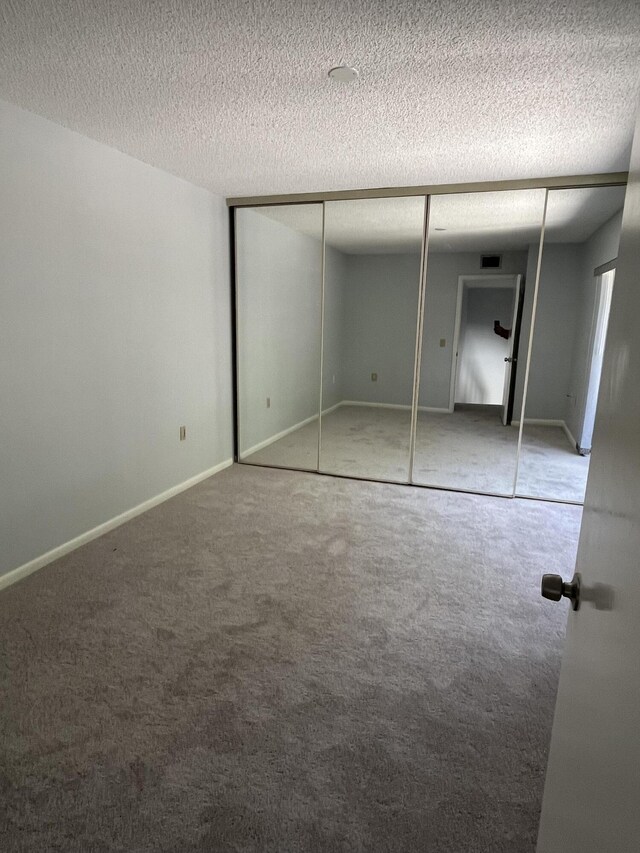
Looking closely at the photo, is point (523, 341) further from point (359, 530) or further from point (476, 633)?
point (476, 633)

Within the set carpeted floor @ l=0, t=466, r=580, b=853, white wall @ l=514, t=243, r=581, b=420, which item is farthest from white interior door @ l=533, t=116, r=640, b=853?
white wall @ l=514, t=243, r=581, b=420

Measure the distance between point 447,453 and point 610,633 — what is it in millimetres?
4342

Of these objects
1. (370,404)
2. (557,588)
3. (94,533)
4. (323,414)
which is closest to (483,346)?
(370,404)

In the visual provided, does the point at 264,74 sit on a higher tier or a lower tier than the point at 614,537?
higher

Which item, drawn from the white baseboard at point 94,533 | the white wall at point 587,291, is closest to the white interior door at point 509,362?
the white wall at point 587,291

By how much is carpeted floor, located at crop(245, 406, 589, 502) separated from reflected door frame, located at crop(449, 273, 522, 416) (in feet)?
0.88

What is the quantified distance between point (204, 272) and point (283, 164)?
1.16 metres

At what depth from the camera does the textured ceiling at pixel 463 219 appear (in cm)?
377

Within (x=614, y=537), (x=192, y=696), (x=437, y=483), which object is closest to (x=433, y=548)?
(x=437, y=483)

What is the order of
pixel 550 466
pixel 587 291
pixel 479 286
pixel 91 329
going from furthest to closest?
pixel 550 466 → pixel 479 286 → pixel 587 291 → pixel 91 329

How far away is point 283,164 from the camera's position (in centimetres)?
332

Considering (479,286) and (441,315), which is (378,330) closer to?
(441,315)

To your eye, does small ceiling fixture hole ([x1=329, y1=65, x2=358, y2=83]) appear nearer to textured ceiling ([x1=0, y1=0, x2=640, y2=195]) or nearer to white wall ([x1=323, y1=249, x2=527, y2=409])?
textured ceiling ([x1=0, y1=0, x2=640, y2=195])

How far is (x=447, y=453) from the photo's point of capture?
16.3 ft
